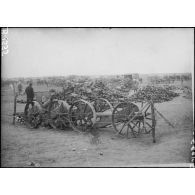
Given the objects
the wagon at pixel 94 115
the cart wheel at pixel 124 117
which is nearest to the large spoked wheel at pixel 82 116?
the wagon at pixel 94 115

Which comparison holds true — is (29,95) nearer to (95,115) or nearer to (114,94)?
(95,115)

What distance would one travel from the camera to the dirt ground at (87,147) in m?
4.37

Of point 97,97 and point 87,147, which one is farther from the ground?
point 97,97

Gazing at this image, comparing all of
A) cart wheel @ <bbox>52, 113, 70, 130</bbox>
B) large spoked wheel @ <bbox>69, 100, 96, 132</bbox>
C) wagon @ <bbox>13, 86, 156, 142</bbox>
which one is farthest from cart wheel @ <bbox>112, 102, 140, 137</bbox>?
cart wheel @ <bbox>52, 113, 70, 130</bbox>

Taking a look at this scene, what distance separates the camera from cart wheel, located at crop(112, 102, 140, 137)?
4441mm

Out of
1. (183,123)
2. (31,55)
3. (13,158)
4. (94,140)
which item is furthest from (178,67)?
(13,158)

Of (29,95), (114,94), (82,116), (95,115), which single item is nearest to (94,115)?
(95,115)

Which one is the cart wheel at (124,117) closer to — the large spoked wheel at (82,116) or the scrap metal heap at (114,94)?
the scrap metal heap at (114,94)

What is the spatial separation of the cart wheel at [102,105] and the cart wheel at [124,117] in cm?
10

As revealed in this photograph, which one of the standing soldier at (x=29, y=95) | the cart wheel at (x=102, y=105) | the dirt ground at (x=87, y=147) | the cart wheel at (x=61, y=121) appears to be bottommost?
the dirt ground at (x=87, y=147)

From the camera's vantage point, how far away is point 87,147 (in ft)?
14.4

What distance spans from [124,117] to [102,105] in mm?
354
